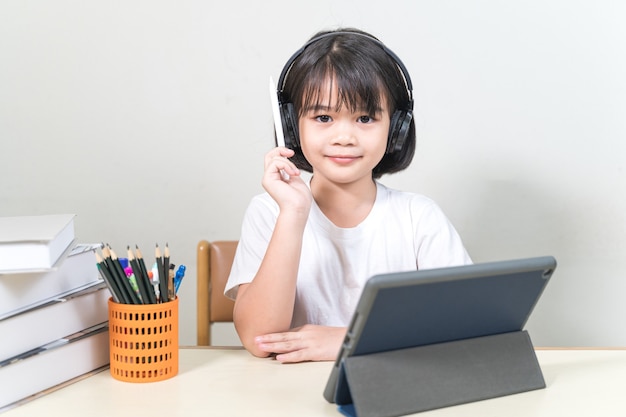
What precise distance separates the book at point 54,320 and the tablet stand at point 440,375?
0.39 meters

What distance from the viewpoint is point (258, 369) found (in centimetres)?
105

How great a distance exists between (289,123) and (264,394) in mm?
527

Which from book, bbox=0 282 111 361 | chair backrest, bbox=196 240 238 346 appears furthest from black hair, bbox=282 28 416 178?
book, bbox=0 282 111 361

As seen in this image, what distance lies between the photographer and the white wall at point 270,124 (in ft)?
6.28

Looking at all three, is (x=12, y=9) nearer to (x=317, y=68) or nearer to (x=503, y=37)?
(x=317, y=68)

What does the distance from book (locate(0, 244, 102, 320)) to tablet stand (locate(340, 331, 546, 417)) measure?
0.41 m

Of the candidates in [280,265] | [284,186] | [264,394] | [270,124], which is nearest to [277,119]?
[284,186]

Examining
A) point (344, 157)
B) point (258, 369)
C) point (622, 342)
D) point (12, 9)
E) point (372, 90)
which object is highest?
point (12, 9)

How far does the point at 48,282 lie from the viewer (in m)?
0.99

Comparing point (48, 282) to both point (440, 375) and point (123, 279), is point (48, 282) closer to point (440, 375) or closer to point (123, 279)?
point (123, 279)

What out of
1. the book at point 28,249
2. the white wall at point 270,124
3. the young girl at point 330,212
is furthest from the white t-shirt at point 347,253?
the white wall at point 270,124

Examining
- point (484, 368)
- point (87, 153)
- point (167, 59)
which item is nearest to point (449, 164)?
point (167, 59)

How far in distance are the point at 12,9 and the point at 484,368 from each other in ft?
5.26

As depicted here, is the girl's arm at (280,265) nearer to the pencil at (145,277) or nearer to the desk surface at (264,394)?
the desk surface at (264,394)
